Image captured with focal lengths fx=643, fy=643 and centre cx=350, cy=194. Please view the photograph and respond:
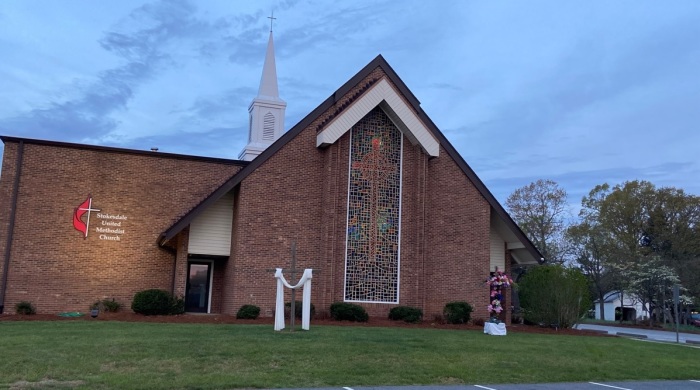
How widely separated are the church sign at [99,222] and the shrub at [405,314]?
34.6ft

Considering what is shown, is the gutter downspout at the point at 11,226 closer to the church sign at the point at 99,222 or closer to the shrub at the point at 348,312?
the church sign at the point at 99,222

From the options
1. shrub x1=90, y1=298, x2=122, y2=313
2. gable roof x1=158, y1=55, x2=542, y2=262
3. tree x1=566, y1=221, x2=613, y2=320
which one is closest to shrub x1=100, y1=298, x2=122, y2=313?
shrub x1=90, y1=298, x2=122, y2=313

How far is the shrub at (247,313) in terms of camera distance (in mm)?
21906


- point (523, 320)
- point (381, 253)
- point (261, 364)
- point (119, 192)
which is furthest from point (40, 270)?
point (523, 320)

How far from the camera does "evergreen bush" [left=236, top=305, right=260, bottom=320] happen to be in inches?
862

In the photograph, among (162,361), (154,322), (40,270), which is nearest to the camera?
(162,361)

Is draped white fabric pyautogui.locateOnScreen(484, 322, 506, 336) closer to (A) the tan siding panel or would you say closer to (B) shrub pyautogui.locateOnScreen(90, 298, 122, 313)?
(A) the tan siding panel

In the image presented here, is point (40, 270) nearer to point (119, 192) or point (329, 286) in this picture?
point (119, 192)

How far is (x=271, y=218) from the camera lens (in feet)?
76.7

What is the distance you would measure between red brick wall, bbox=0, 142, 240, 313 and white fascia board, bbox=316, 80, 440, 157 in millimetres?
5649

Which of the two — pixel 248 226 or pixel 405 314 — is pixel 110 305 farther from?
pixel 405 314

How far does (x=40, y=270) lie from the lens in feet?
74.7

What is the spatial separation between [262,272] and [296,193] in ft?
10.4

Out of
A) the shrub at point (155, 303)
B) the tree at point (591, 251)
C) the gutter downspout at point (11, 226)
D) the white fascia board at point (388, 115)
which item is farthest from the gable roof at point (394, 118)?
the tree at point (591, 251)
